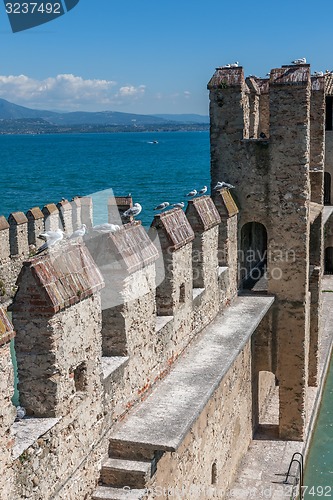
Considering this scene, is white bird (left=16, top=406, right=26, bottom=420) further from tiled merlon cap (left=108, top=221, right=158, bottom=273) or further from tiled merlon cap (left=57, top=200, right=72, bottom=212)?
tiled merlon cap (left=57, top=200, right=72, bottom=212)

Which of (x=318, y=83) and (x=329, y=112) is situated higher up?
(x=318, y=83)

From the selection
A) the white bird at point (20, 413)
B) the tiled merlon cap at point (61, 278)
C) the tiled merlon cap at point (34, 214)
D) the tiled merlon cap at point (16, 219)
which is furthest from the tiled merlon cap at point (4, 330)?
the tiled merlon cap at point (34, 214)

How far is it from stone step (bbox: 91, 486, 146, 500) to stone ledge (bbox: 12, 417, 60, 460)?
128 cm

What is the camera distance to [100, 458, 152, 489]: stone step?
7695 mm

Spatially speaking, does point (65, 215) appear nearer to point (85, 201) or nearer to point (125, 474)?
point (85, 201)

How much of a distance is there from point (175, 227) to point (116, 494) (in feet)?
12.4

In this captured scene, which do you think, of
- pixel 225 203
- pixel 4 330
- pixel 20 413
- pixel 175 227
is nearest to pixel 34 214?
pixel 225 203

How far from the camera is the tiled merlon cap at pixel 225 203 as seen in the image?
1281 centimetres

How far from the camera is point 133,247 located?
8539 millimetres

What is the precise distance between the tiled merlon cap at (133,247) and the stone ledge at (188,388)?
66.9 inches

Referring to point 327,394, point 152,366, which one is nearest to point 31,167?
point 327,394

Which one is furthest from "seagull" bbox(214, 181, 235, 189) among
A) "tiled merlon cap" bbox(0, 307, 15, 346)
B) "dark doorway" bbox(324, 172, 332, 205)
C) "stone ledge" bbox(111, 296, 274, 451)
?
"dark doorway" bbox(324, 172, 332, 205)

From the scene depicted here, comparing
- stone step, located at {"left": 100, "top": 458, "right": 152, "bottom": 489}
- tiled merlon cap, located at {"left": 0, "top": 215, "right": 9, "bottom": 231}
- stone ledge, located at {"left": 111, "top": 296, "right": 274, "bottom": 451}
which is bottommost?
stone step, located at {"left": 100, "top": 458, "right": 152, "bottom": 489}

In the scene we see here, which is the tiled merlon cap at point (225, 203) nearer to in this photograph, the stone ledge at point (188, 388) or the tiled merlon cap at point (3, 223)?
the stone ledge at point (188, 388)
